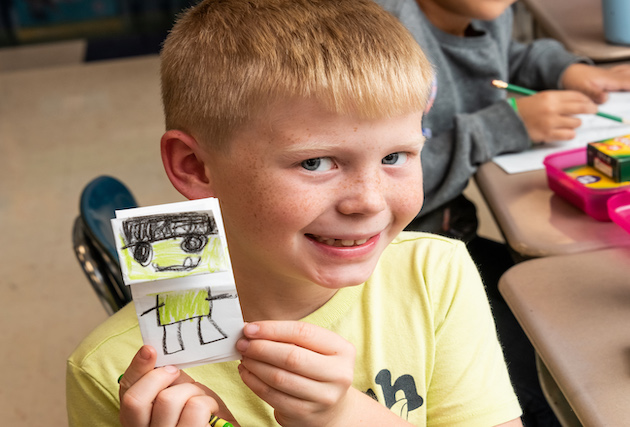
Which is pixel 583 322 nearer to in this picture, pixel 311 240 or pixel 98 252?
pixel 311 240

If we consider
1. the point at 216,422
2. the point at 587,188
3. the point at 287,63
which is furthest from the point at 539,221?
the point at 216,422

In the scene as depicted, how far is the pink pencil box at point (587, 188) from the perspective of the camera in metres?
1.07

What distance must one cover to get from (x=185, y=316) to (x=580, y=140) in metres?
1.02

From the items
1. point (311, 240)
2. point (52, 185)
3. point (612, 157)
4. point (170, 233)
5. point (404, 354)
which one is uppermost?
point (170, 233)

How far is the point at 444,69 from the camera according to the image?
5.28ft

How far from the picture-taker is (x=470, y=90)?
1695mm

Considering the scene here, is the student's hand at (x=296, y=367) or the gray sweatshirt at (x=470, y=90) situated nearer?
the student's hand at (x=296, y=367)

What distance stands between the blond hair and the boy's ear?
0.02 meters

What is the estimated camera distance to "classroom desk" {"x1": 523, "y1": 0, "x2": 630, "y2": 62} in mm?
1808

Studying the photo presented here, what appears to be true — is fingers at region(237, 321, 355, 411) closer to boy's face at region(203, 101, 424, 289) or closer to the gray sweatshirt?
boy's face at region(203, 101, 424, 289)

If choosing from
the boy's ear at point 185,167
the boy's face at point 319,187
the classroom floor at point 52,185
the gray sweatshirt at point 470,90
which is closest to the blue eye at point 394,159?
the boy's face at point 319,187

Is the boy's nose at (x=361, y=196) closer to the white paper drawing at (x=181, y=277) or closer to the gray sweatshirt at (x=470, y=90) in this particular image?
the white paper drawing at (x=181, y=277)

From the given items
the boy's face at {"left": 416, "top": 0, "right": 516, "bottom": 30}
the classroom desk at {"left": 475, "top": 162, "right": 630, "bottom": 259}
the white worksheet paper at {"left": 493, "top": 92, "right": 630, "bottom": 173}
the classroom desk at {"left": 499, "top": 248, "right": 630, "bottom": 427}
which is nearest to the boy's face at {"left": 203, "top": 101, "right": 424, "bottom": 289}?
the classroom desk at {"left": 499, "top": 248, "right": 630, "bottom": 427}

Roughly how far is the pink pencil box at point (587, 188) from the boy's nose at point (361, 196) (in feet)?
1.49
